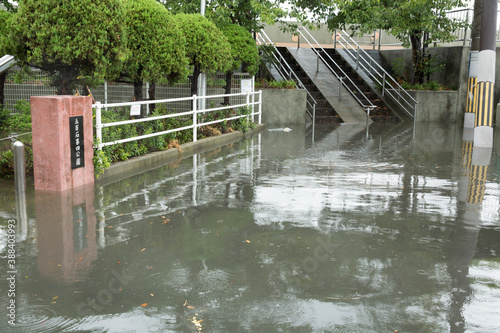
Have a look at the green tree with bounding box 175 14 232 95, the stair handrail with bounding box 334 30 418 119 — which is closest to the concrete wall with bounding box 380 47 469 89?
the stair handrail with bounding box 334 30 418 119

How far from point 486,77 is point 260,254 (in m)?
11.1

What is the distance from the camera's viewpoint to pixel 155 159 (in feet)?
36.3

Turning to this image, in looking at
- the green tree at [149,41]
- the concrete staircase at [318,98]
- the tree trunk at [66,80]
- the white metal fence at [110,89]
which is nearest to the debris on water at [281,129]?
the white metal fence at [110,89]

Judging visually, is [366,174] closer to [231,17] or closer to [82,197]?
[82,197]

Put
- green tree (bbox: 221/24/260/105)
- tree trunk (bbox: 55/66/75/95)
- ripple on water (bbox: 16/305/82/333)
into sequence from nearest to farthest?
ripple on water (bbox: 16/305/82/333)
tree trunk (bbox: 55/66/75/95)
green tree (bbox: 221/24/260/105)

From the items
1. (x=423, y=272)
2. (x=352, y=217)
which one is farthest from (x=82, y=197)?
(x=423, y=272)

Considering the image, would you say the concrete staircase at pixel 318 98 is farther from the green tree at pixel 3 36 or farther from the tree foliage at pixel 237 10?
the green tree at pixel 3 36

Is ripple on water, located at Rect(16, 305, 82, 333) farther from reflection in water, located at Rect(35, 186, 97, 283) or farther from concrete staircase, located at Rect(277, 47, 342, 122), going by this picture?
concrete staircase, located at Rect(277, 47, 342, 122)

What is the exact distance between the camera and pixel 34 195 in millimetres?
7828

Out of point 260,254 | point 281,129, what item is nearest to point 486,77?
point 281,129

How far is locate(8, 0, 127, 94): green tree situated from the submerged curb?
1754 millimetres

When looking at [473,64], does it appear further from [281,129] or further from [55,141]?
[55,141]

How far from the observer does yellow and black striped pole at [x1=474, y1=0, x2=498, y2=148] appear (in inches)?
548

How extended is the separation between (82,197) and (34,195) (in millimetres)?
691
